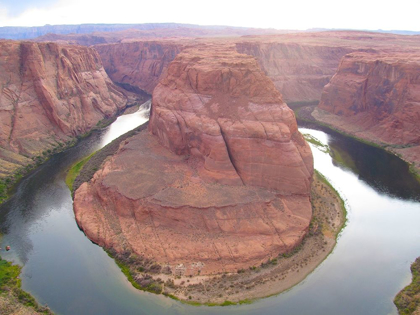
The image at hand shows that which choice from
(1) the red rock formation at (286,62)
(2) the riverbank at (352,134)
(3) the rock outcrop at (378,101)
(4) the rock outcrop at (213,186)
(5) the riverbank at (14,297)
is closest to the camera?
(5) the riverbank at (14,297)

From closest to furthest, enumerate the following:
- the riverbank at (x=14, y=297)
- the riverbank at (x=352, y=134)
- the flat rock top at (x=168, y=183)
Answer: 1. the riverbank at (x=14, y=297)
2. the flat rock top at (x=168, y=183)
3. the riverbank at (x=352, y=134)

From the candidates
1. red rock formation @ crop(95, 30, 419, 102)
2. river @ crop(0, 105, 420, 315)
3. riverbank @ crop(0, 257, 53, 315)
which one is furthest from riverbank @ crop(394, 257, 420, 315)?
red rock formation @ crop(95, 30, 419, 102)

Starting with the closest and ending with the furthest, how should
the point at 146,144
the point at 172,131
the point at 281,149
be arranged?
1. the point at 281,149
2. the point at 172,131
3. the point at 146,144

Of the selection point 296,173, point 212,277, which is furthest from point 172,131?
point 212,277

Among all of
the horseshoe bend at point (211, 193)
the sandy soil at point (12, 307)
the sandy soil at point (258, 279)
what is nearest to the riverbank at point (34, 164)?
the horseshoe bend at point (211, 193)

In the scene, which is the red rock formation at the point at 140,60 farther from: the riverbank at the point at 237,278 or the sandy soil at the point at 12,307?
the sandy soil at the point at 12,307

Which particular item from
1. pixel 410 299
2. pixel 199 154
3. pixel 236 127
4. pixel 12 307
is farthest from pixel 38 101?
pixel 410 299

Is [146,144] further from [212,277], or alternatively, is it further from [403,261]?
[403,261]
